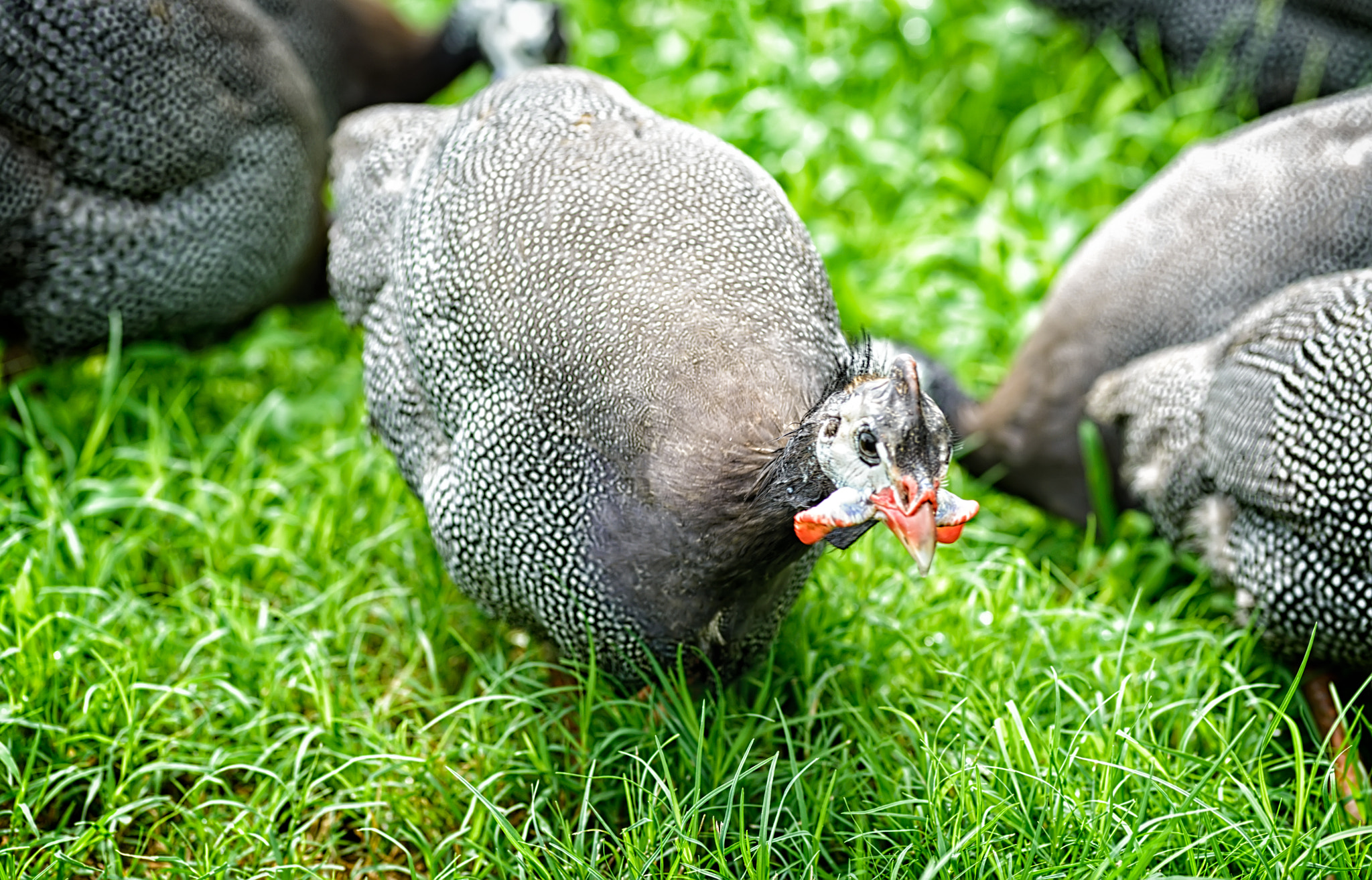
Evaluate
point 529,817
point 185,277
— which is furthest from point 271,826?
point 185,277

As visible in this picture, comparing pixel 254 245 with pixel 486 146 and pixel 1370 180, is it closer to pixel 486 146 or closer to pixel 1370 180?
pixel 486 146

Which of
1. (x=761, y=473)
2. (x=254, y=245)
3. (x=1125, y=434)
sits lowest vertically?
(x=1125, y=434)

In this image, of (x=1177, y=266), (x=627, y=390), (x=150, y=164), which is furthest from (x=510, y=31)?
(x=627, y=390)

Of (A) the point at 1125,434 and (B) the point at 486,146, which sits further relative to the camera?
(A) the point at 1125,434

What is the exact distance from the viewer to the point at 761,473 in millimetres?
2070

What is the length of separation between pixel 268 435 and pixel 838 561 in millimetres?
1558

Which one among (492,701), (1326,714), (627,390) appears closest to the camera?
(627,390)

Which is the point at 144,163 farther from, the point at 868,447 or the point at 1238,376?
the point at 1238,376

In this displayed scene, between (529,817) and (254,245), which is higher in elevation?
(254,245)

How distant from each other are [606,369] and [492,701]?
2.53 ft

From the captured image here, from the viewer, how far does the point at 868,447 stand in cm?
190

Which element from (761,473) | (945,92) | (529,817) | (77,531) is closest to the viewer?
(761,473)

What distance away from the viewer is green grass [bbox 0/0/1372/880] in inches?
89.4

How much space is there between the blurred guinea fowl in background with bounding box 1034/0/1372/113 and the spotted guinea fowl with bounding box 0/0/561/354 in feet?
9.03
